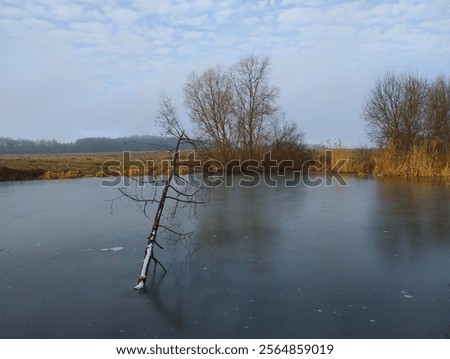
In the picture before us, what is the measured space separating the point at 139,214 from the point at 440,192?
7.95 metres

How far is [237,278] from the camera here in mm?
4043

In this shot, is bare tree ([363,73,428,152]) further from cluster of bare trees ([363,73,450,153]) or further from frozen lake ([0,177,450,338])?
frozen lake ([0,177,450,338])

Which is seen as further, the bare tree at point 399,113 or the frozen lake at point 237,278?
the bare tree at point 399,113

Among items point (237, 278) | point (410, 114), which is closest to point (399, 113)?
point (410, 114)

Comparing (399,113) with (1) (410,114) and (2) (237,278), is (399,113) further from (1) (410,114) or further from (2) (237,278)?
(2) (237,278)

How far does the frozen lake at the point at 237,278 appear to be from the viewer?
2.98 meters

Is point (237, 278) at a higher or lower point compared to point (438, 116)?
lower

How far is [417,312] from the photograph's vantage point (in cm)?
315

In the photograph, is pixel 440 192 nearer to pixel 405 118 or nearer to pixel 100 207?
pixel 100 207

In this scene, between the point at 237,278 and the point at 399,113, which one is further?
the point at 399,113

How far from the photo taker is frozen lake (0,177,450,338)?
298 centimetres

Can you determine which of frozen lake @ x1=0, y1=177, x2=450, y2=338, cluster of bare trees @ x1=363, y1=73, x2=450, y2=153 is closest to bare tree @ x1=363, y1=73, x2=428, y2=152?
cluster of bare trees @ x1=363, y1=73, x2=450, y2=153

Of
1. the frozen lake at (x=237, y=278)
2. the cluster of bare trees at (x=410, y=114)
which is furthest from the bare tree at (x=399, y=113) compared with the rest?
the frozen lake at (x=237, y=278)

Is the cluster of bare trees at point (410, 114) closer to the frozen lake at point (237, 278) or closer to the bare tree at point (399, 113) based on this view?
the bare tree at point (399, 113)
